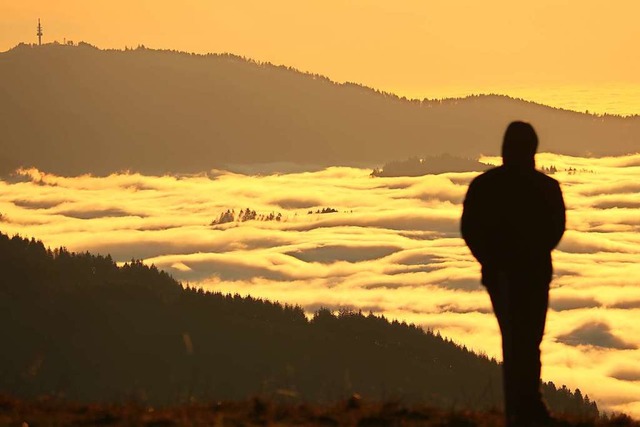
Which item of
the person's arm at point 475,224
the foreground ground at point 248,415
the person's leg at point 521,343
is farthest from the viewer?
the person's arm at point 475,224

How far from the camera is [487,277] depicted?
1368 cm

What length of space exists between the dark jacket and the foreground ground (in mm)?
1607

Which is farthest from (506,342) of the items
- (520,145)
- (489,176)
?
(520,145)

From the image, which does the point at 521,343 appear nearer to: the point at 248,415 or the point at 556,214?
the point at 556,214

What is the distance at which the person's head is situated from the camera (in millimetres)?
13484

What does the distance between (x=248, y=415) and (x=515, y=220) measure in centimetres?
352

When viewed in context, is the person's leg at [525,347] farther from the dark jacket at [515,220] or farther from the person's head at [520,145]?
the person's head at [520,145]

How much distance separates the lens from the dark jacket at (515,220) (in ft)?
44.3

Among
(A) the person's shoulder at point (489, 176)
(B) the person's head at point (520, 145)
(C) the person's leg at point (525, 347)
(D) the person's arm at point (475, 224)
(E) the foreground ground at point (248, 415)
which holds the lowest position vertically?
(E) the foreground ground at point (248, 415)

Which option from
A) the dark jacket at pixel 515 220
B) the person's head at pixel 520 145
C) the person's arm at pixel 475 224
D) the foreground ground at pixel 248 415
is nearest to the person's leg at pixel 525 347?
the dark jacket at pixel 515 220

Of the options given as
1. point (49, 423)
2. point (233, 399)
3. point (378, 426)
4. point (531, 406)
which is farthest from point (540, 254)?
point (49, 423)

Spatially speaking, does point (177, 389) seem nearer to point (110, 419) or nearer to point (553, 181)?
point (110, 419)

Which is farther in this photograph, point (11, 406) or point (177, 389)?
point (177, 389)

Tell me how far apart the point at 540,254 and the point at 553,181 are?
78 cm
